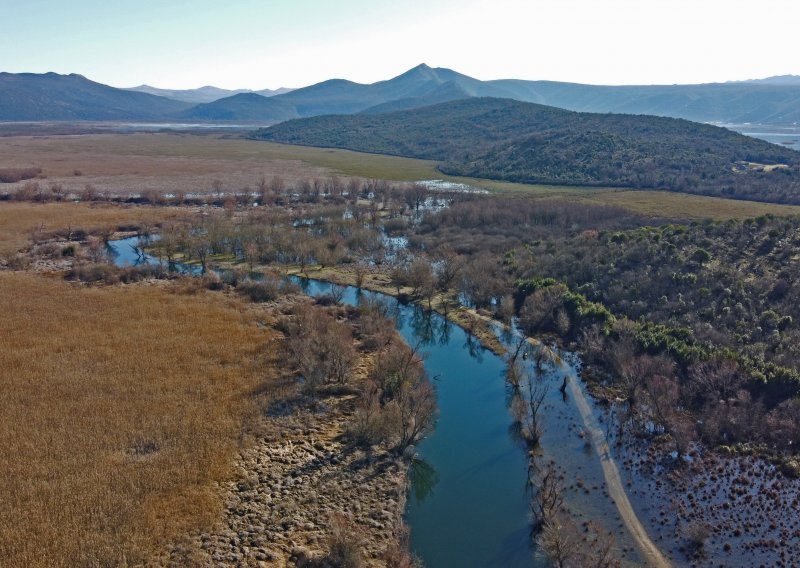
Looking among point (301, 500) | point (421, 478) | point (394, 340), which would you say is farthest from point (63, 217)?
point (421, 478)

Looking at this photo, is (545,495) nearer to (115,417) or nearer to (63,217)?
(115,417)

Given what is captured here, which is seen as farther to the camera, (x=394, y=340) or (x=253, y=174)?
(x=253, y=174)

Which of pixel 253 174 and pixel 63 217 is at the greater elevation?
pixel 253 174

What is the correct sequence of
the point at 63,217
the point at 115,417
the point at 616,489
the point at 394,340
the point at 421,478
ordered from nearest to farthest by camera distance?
1. the point at 616,489
2. the point at 421,478
3. the point at 115,417
4. the point at 394,340
5. the point at 63,217

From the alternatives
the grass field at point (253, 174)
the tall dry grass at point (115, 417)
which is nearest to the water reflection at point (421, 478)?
the tall dry grass at point (115, 417)

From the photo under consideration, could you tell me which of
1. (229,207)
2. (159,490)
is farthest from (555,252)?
(229,207)

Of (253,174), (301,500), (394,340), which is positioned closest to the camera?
(301,500)

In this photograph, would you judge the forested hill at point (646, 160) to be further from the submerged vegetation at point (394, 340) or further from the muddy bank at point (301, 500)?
the muddy bank at point (301, 500)
